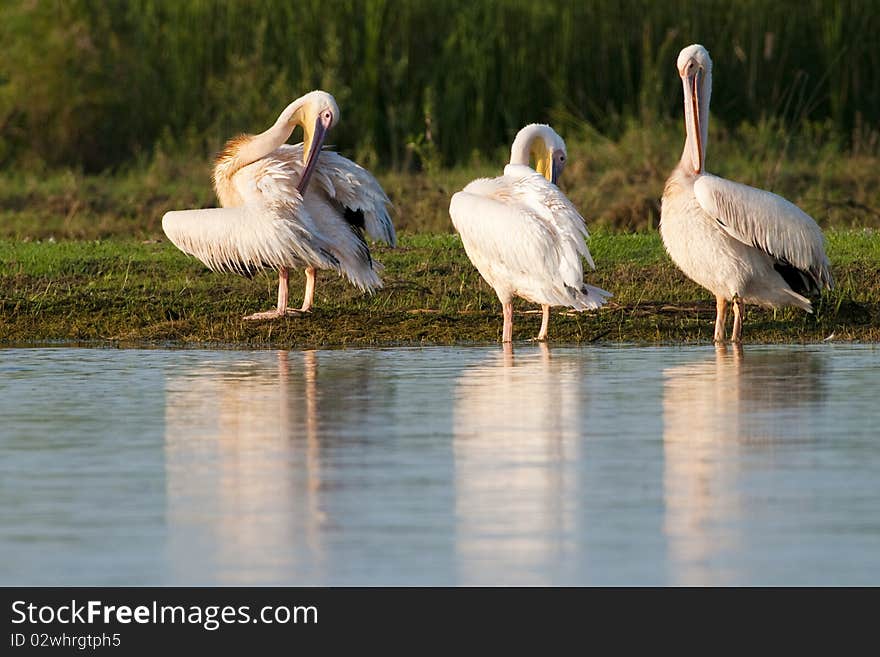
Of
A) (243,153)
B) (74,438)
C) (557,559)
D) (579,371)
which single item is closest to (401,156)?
(243,153)

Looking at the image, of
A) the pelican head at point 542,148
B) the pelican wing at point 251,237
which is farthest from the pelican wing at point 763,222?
the pelican wing at point 251,237

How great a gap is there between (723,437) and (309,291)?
5136 mm

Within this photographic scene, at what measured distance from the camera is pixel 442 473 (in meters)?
6.04

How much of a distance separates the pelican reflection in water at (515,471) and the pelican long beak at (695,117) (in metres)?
2.17

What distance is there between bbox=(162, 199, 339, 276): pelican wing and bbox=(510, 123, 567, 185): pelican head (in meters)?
1.29

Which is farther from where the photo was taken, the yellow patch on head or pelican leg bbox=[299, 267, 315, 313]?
the yellow patch on head

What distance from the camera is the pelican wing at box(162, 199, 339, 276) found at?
11055 mm

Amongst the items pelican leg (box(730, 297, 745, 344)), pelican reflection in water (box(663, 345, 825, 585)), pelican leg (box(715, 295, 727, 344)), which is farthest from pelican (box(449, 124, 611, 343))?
pelican reflection in water (box(663, 345, 825, 585))

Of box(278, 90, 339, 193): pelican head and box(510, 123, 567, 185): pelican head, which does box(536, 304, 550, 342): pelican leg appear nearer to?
box(510, 123, 567, 185): pelican head

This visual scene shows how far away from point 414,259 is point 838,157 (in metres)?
6.11

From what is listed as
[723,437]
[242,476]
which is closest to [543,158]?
[723,437]

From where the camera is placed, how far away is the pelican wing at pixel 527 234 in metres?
10.1

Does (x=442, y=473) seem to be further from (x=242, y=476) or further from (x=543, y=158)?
(x=543, y=158)

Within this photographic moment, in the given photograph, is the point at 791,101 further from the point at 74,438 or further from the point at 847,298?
the point at 74,438
